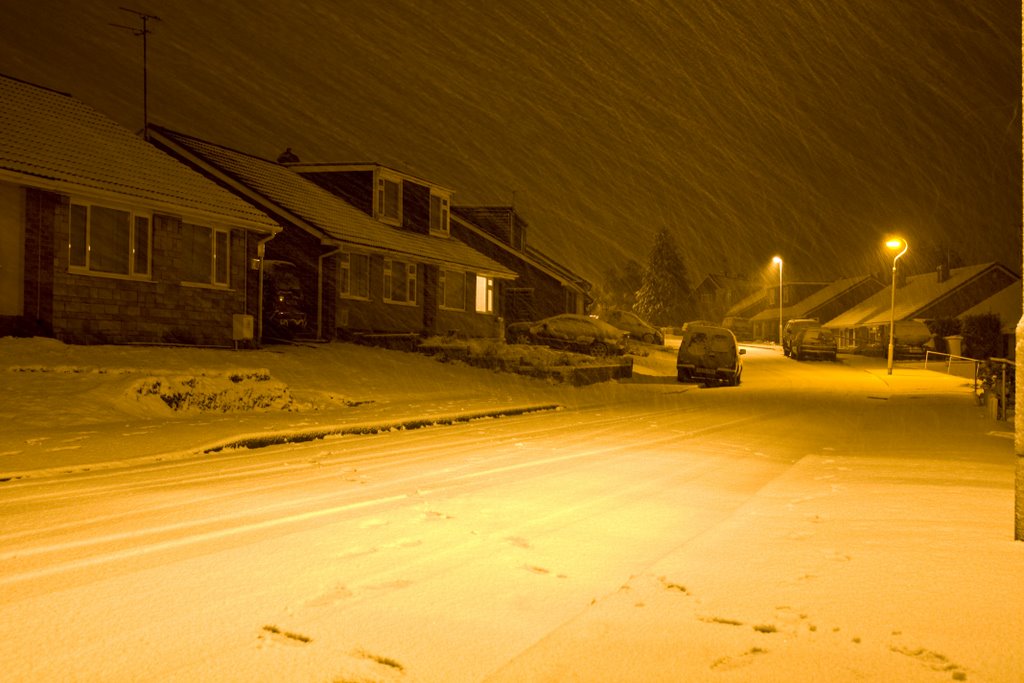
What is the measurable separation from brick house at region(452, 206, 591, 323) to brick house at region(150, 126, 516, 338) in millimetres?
6599

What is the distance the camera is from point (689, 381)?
102ft

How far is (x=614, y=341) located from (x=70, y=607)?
3596 cm

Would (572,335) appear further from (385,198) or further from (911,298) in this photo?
(911,298)

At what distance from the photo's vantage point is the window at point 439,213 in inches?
1538

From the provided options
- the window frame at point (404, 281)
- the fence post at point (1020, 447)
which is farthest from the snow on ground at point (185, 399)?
the window frame at point (404, 281)

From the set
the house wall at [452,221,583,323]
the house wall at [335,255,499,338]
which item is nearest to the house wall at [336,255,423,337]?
the house wall at [335,255,499,338]

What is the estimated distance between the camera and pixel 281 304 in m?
29.0

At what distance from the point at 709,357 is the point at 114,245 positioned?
63.1 ft

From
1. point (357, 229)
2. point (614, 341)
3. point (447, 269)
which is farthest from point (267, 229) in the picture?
point (614, 341)

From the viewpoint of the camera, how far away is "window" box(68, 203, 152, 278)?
797 inches

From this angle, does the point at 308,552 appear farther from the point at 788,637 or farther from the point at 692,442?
the point at 692,442

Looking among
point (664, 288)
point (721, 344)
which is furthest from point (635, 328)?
point (664, 288)

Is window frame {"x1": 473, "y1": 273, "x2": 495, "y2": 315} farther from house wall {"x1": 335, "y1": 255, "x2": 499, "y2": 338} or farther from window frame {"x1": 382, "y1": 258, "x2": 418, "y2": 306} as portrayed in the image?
window frame {"x1": 382, "y1": 258, "x2": 418, "y2": 306}

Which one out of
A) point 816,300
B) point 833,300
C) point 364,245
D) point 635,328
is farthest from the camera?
point 816,300
